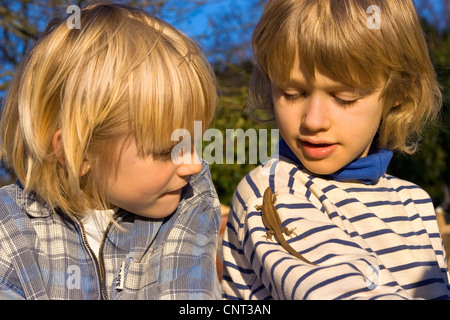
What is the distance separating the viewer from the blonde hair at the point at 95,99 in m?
2.16

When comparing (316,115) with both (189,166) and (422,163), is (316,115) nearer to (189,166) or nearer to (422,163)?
(189,166)

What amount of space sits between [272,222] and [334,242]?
252 mm

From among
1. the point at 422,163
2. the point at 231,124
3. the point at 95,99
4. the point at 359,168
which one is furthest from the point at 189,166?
the point at 422,163

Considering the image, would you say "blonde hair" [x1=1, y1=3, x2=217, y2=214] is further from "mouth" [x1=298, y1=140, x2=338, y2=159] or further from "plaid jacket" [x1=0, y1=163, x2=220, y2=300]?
"mouth" [x1=298, y1=140, x2=338, y2=159]

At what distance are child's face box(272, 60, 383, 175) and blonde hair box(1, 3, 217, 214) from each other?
33 centimetres

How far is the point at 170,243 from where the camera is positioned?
2.42 m

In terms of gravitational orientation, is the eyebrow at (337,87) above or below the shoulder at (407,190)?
above

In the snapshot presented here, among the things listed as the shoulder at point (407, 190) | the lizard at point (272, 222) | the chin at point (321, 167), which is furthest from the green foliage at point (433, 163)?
the lizard at point (272, 222)

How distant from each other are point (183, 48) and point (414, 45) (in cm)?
95

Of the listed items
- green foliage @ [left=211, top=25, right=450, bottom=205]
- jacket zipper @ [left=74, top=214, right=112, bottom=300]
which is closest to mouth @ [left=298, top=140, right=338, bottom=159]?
jacket zipper @ [left=74, top=214, right=112, bottom=300]

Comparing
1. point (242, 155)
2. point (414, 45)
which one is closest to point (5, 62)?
point (242, 155)

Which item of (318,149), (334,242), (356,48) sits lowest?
(334,242)

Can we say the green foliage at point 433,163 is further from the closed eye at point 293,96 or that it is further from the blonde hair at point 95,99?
the blonde hair at point 95,99

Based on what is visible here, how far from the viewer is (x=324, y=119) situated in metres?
2.30
